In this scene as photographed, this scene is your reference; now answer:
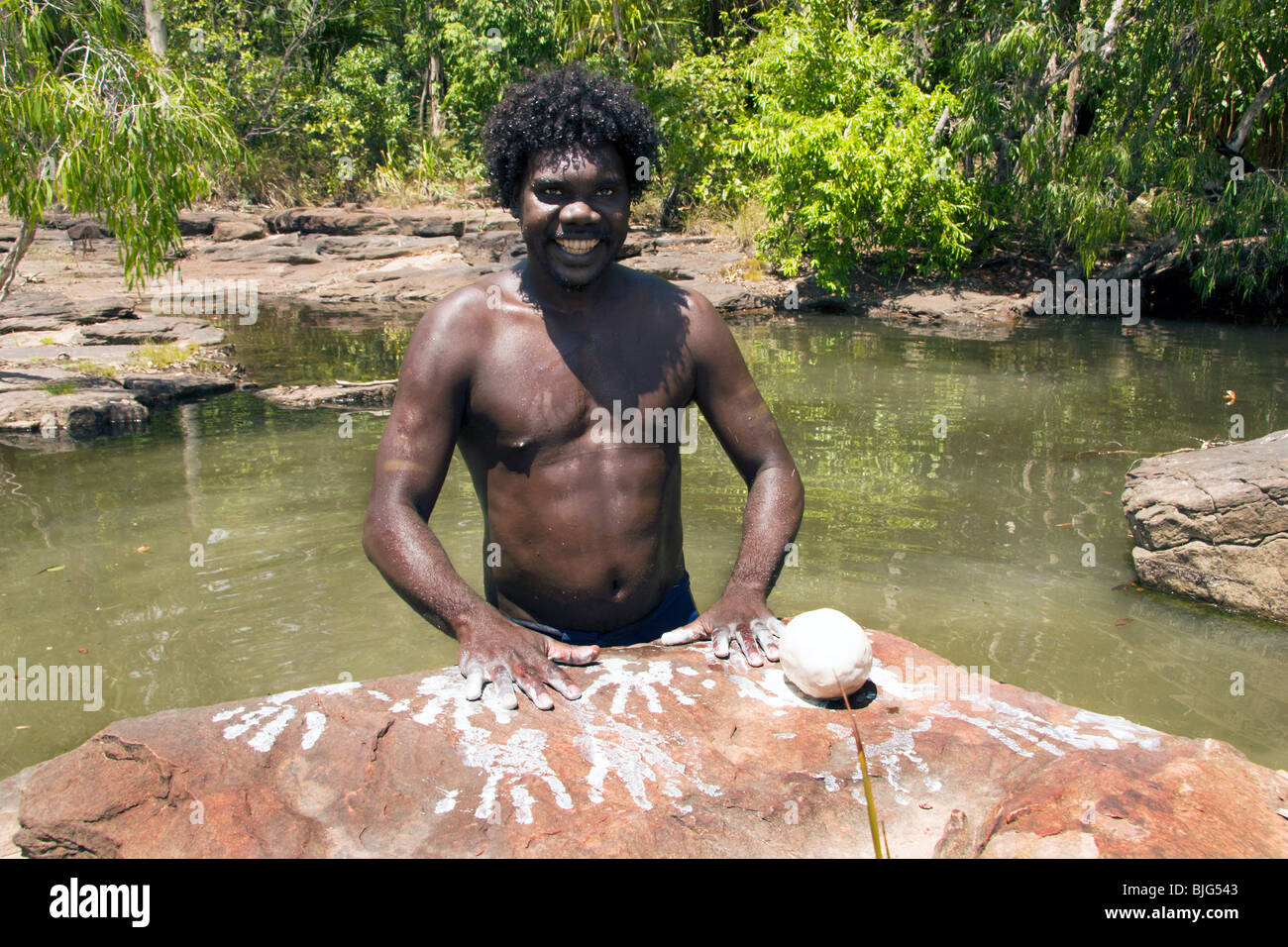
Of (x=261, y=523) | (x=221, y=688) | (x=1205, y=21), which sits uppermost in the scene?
(x=1205, y=21)

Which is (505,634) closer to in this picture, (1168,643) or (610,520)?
(610,520)

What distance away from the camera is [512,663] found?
2523mm

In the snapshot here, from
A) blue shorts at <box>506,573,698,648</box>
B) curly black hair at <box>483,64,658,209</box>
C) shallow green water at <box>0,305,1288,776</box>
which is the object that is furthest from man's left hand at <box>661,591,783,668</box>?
shallow green water at <box>0,305,1288,776</box>

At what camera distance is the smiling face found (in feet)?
8.92

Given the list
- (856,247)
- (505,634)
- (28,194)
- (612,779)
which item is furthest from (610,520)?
(856,247)

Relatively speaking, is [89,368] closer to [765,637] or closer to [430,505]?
[430,505]

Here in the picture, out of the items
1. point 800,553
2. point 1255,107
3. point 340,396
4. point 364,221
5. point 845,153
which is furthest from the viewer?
point 364,221

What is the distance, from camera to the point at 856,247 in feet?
51.6

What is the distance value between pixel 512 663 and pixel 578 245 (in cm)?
Answer: 107

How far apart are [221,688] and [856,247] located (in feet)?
42.9

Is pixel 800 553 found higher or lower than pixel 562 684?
lower

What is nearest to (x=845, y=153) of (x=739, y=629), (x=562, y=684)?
(x=739, y=629)

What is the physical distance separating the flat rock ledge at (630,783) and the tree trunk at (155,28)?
657 inches

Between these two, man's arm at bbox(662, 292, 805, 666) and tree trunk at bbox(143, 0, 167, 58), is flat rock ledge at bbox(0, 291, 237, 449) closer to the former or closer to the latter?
tree trunk at bbox(143, 0, 167, 58)
